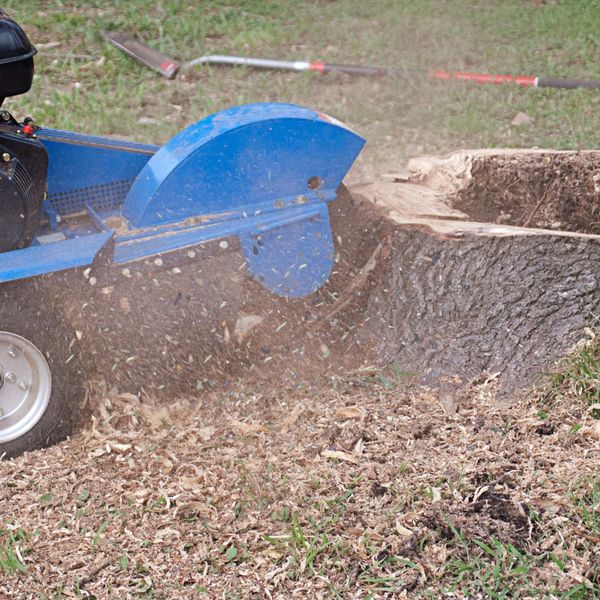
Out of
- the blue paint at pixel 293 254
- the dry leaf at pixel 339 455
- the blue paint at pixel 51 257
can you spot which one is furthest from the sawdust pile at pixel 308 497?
the blue paint at pixel 51 257

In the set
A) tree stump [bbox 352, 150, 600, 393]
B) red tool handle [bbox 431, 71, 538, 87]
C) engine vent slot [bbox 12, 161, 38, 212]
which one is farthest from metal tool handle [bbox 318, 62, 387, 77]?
engine vent slot [bbox 12, 161, 38, 212]

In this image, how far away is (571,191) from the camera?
13.8 feet

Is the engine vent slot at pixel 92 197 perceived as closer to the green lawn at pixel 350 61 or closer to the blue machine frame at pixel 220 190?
the blue machine frame at pixel 220 190

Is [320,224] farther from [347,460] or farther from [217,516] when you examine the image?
[217,516]

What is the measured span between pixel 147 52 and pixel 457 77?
7.31ft

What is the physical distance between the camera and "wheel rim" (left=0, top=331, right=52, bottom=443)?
3.35 meters

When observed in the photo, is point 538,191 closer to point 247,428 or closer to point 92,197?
point 247,428

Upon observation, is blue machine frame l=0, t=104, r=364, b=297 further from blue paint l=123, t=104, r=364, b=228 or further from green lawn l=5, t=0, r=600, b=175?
green lawn l=5, t=0, r=600, b=175

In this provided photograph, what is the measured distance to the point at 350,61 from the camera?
22.4ft

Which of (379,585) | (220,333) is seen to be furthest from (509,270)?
(379,585)

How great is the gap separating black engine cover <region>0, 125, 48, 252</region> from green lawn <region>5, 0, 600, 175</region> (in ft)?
7.35

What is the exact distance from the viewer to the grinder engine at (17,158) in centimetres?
330

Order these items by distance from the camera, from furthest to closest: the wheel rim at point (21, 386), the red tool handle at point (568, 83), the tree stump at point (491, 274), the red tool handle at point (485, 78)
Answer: the red tool handle at point (485, 78) → the red tool handle at point (568, 83) → the tree stump at point (491, 274) → the wheel rim at point (21, 386)

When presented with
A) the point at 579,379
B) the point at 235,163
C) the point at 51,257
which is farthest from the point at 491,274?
the point at 51,257
